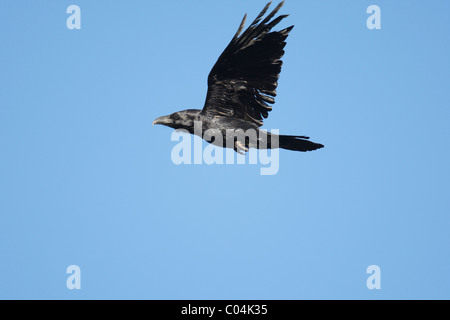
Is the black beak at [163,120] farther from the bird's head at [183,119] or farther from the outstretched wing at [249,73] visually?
the outstretched wing at [249,73]

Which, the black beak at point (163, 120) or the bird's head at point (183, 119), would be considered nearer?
the bird's head at point (183, 119)

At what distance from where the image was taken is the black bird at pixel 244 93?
9570 mm

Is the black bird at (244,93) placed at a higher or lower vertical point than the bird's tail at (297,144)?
higher

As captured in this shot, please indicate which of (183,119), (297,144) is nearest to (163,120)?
(183,119)

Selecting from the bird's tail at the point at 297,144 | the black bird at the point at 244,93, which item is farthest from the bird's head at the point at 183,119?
the bird's tail at the point at 297,144

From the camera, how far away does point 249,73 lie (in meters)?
9.80

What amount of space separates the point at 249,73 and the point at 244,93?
306 millimetres

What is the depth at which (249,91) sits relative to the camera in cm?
988

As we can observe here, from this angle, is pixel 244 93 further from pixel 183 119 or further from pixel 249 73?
pixel 183 119
